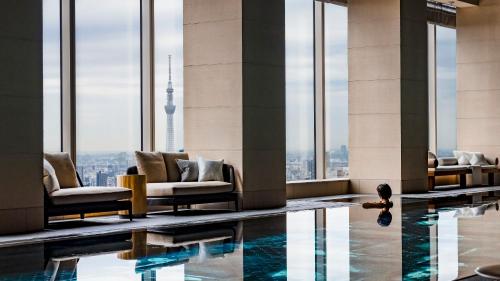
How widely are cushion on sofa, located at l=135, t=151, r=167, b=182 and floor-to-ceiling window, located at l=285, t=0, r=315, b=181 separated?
4.34 meters

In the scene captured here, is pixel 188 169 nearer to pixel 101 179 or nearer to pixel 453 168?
pixel 101 179

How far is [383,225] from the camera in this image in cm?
1003

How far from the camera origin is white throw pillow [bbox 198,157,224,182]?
476 inches

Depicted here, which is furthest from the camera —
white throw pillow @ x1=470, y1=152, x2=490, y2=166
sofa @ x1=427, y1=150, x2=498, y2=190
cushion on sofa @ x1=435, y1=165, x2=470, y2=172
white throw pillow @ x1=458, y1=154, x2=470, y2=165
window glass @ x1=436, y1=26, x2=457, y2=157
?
window glass @ x1=436, y1=26, x2=457, y2=157

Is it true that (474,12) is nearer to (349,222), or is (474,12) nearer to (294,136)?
(294,136)

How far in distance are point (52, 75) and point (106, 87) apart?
3.54ft

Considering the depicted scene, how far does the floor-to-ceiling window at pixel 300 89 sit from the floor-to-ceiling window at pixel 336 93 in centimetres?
49

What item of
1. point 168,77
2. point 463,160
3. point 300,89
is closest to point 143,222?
point 168,77

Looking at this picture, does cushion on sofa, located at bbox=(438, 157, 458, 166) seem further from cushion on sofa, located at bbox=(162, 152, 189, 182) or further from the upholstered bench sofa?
cushion on sofa, located at bbox=(162, 152, 189, 182)

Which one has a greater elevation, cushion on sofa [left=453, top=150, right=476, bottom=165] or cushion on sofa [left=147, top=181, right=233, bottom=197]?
cushion on sofa [left=453, top=150, right=476, bottom=165]

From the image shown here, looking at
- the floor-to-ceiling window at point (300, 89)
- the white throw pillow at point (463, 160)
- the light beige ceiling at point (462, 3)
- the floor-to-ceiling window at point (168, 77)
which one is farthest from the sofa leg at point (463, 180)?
the floor-to-ceiling window at point (168, 77)

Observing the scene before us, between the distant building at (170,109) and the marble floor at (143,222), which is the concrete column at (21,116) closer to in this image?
the marble floor at (143,222)

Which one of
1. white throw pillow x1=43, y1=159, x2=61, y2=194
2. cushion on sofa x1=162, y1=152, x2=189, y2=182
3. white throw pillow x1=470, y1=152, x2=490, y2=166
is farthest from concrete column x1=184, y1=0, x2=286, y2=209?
white throw pillow x1=470, y1=152, x2=490, y2=166

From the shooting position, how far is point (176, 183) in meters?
11.4
